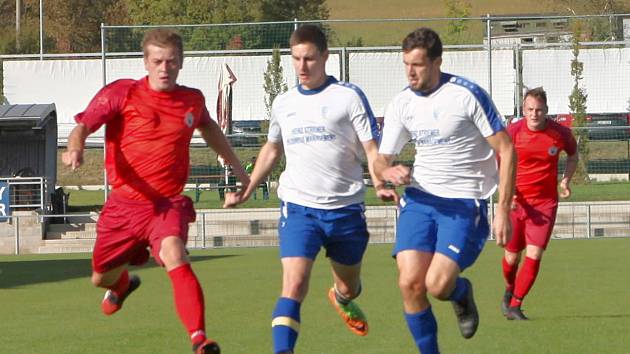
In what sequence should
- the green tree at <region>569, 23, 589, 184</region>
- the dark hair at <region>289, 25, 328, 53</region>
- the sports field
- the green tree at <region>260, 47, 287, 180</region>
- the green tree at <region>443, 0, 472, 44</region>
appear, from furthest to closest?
the green tree at <region>443, 0, 472, 44</region> → the green tree at <region>569, 23, 589, 184</region> → the green tree at <region>260, 47, 287, 180</region> → the sports field → the dark hair at <region>289, 25, 328, 53</region>

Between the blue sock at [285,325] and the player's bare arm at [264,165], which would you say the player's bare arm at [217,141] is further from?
the blue sock at [285,325]

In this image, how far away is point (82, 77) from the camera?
37.2 m

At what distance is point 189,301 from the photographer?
865cm

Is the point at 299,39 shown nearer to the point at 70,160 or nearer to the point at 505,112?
the point at 70,160

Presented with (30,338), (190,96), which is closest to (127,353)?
(30,338)

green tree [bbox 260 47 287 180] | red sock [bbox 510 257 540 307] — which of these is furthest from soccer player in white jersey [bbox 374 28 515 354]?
green tree [bbox 260 47 287 180]

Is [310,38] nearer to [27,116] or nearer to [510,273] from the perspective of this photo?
[510,273]

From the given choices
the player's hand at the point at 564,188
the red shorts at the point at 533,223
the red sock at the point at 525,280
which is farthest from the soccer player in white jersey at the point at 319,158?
the player's hand at the point at 564,188

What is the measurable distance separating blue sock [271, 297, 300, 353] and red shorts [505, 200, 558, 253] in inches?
179

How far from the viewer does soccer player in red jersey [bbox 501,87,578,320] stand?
43.2 ft

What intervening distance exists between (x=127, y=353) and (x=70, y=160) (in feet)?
Result: 10.1

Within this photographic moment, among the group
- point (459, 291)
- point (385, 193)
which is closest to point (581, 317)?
point (459, 291)

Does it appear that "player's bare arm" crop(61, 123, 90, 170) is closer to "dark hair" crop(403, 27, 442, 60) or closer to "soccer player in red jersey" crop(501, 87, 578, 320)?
"dark hair" crop(403, 27, 442, 60)

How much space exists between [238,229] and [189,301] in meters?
19.5
